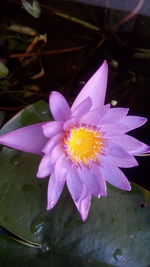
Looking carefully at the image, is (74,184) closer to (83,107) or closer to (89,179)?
(89,179)

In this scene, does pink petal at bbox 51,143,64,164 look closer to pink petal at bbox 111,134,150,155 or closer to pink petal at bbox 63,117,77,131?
pink petal at bbox 63,117,77,131

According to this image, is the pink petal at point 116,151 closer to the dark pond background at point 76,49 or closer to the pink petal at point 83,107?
the pink petal at point 83,107

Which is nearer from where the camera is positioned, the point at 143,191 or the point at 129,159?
the point at 129,159

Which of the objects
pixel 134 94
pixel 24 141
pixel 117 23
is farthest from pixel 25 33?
pixel 24 141

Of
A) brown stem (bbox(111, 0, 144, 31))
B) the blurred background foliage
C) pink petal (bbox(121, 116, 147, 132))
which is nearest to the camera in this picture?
pink petal (bbox(121, 116, 147, 132))

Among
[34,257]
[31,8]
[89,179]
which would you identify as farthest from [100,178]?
[31,8]

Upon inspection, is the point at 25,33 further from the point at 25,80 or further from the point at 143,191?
the point at 143,191

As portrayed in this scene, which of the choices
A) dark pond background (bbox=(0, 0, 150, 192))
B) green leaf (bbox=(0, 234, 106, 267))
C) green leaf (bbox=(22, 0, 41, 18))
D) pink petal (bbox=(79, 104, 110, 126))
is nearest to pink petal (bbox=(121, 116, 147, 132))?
pink petal (bbox=(79, 104, 110, 126))
